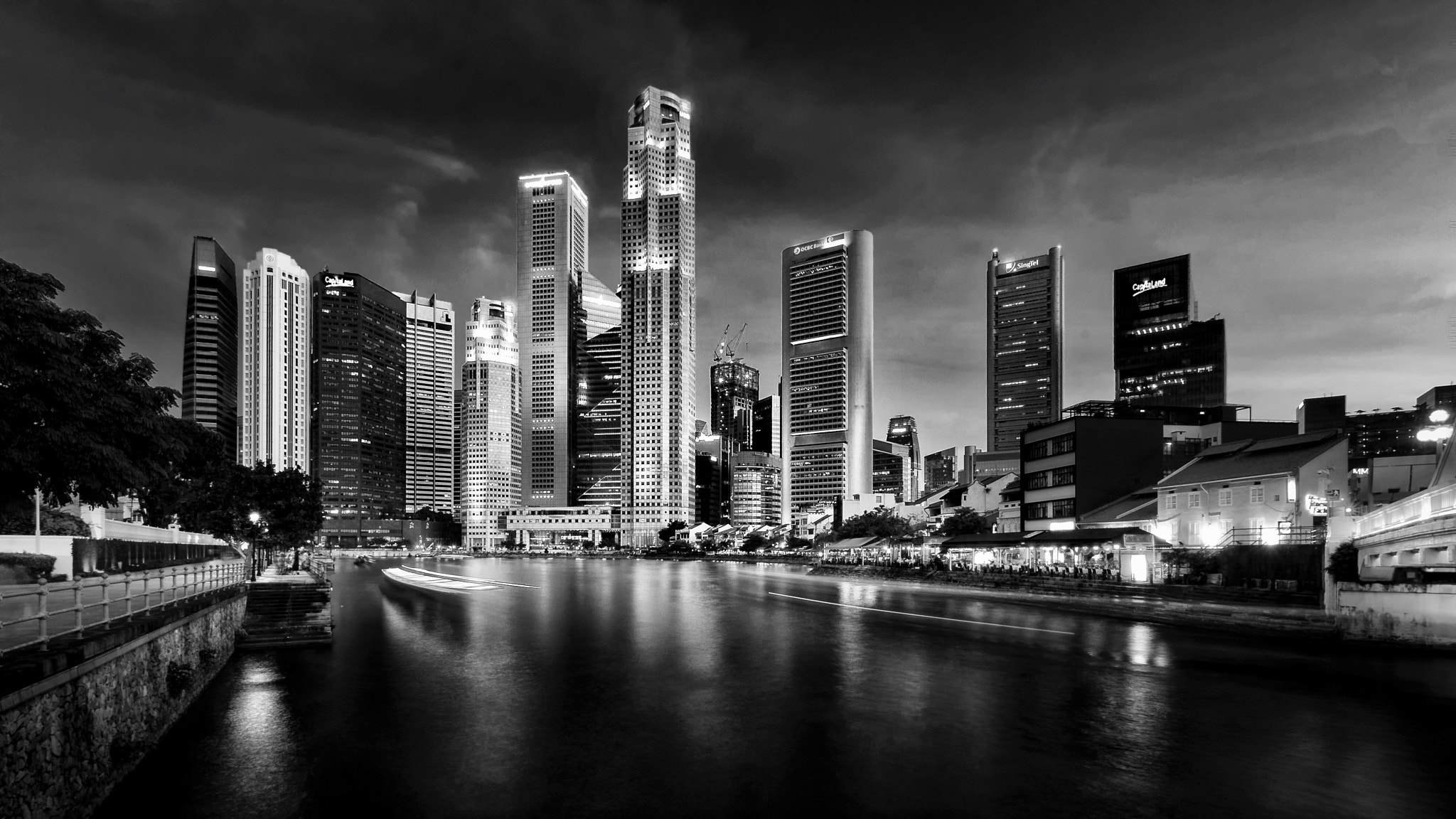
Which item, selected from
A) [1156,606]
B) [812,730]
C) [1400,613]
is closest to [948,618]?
[1156,606]

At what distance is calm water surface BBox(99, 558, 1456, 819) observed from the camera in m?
15.4

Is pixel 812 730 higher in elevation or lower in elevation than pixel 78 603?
lower

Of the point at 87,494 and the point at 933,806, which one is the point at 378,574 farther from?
the point at 933,806

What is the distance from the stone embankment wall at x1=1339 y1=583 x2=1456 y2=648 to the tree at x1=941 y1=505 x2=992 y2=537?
69.3m

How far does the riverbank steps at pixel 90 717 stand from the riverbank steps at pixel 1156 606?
4314 centimetres

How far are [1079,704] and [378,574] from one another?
106 meters

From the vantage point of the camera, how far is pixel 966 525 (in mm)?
106625

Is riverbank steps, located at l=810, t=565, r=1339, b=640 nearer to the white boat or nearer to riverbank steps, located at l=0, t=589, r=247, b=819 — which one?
riverbank steps, located at l=0, t=589, r=247, b=819

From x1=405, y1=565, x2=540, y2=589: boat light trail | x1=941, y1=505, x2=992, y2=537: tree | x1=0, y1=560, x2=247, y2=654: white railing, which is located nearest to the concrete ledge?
x1=0, y1=560, x2=247, y2=654: white railing

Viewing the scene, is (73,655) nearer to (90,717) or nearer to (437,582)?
(90,717)

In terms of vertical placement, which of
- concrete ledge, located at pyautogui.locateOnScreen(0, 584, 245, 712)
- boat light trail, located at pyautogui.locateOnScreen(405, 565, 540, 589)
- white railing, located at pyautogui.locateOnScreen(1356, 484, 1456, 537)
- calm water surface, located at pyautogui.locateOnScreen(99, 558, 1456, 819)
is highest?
white railing, located at pyautogui.locateOnScreen(1356, 484, 1456, 537)

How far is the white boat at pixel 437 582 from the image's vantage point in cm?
7794

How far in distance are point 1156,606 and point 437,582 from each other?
69.5 meters

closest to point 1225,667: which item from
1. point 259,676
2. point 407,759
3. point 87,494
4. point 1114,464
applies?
point 407,759
